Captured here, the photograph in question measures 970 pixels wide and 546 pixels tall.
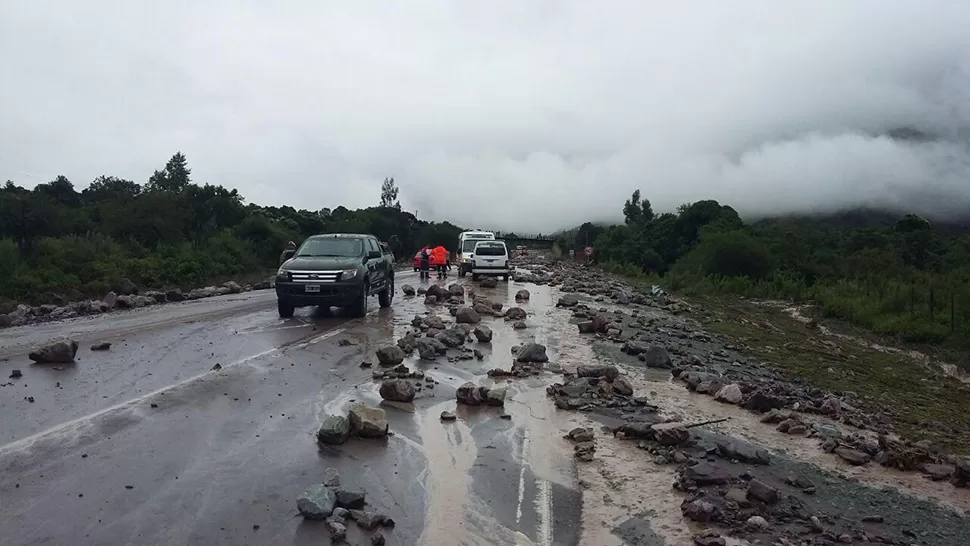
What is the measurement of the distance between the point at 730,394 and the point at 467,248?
88.0ft

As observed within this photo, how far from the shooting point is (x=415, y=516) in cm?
525

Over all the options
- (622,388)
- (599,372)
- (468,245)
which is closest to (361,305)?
(599,372)

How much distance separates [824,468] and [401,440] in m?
4.19

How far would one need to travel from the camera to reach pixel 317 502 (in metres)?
5.08

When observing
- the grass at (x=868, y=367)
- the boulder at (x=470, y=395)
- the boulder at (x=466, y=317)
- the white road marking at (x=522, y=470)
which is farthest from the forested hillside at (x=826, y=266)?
the white road marking at (x=522, y=470)

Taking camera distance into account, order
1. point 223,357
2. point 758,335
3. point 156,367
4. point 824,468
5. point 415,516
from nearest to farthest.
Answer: point 415,516
point 824,468
point 156,367
point 223,357
point 758,335

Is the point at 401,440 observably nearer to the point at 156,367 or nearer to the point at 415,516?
the point at 415,516

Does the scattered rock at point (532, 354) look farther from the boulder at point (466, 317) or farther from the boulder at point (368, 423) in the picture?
the boulder at point (368, 423)

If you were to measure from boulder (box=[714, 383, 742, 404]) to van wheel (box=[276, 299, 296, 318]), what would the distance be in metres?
9.45

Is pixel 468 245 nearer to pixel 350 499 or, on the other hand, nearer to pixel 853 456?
pixel 853 456

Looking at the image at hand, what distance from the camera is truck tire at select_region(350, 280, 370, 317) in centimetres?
1555

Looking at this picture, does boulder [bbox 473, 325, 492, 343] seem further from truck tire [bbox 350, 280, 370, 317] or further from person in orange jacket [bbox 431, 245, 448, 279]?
person in orange jacket [bbox 431, 245, 448, 279]

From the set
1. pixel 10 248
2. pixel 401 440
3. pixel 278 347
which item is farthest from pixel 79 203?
pixel 401 440

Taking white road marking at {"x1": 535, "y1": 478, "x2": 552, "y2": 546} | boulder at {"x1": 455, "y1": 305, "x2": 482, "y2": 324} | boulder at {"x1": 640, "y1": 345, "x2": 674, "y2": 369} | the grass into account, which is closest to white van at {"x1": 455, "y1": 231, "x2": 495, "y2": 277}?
the grass
